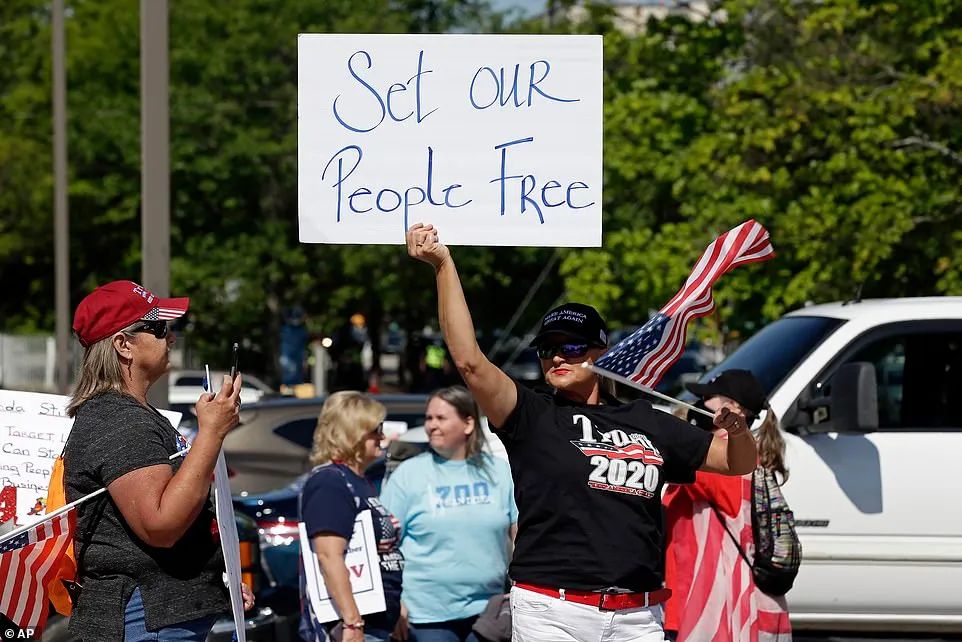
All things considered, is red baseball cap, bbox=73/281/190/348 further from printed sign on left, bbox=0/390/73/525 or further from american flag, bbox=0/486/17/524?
american flag, bbox=0/486/17/524

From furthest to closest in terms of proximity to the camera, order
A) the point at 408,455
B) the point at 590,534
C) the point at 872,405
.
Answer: the point at 408,455
the point at 872,405
the point at 590,534

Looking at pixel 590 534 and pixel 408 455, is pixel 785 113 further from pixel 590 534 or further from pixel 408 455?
pixel 590 534

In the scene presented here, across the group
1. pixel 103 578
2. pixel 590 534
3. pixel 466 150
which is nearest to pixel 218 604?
pixel 103 578

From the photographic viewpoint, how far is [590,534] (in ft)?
13.8

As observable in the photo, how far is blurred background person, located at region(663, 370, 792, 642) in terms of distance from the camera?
5.48 metres

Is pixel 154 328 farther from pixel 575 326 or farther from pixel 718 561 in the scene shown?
pixel 718 561

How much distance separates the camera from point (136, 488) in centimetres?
382

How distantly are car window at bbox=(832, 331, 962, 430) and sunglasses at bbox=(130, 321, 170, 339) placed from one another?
4.19m

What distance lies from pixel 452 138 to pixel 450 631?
8.12 ft

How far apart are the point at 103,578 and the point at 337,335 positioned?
29.6 m

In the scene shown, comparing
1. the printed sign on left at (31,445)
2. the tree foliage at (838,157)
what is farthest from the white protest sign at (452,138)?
the tree foliage at (838,157)

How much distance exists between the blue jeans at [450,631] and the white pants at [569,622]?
1930mm

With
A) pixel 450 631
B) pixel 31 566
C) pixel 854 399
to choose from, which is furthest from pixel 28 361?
pixel 31 566

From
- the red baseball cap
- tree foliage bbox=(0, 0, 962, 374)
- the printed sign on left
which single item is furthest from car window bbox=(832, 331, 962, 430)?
the red baseball cap
